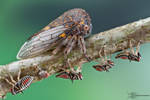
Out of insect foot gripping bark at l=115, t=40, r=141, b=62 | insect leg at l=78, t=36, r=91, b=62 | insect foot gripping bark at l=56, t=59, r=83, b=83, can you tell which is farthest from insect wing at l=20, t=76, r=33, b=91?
insect foot gripping bark at l=115, t=40, r=141, b=62

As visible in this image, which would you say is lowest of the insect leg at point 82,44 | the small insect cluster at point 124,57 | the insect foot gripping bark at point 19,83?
the insect foot gripping bark at point 19,83

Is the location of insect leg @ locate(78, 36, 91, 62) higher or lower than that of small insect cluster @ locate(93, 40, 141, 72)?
higher

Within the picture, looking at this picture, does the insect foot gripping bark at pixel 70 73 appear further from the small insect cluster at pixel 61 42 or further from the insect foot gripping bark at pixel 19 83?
the insect foot gripping bark at pixel 19 83

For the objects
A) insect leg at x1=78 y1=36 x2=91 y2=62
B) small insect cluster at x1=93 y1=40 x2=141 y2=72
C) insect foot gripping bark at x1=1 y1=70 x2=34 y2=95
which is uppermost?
insect leg at x1=78 y1=36 x2=91 y2=62

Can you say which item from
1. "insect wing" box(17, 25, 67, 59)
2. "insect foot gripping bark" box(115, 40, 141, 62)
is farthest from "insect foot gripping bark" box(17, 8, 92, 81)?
"insect foot gripping bark" box(115, 40, 141, 62)

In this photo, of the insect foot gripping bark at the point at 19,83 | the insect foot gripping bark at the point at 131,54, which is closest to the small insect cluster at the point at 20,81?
the insect foot gripping bark at the point at 19,83

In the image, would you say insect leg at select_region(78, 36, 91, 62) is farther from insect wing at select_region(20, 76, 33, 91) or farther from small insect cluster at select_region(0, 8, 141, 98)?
insect wing at select_region(20, 76, 33, 91)

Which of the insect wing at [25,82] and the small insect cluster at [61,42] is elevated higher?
the small insect cluster at [61,42]
